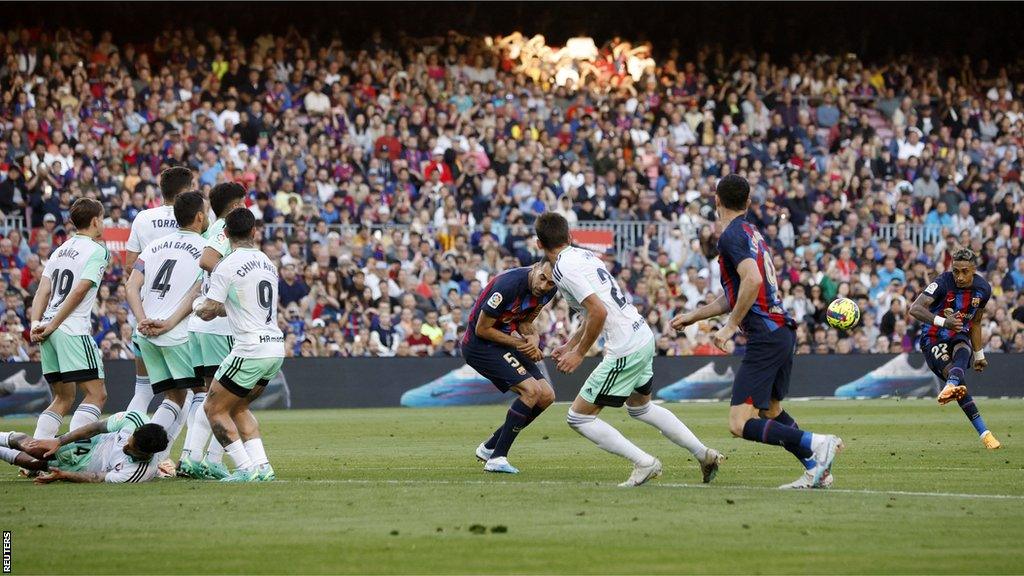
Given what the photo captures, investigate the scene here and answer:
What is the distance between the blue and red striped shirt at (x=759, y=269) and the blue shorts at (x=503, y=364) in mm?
2700

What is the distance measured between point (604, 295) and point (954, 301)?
660cm

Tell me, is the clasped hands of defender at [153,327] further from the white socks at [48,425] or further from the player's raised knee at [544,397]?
the player's raised knee at [544,397]

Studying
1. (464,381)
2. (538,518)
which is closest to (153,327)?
(538,518)

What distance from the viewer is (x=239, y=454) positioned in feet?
35.9

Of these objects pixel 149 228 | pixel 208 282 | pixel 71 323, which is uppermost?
pixel 149 228

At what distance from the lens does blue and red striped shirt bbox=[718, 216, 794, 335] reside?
33.7 ft

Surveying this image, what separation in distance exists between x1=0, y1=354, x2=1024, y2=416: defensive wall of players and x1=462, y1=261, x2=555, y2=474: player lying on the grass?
10919 millimetres

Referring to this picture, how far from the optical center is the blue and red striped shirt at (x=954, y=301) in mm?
15758

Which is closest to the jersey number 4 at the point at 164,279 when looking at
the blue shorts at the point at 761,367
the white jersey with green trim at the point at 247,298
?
the white jersey with green trim at the point at 247,298

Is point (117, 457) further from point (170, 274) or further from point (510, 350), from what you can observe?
point (510, 350)

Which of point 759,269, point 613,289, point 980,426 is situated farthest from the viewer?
point 980,426

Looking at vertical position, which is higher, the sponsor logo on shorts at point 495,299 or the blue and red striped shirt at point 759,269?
the blue and red striped shirt at point 759,269

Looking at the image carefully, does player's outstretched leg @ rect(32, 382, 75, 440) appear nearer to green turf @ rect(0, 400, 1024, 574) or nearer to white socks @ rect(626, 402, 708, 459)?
green turf @ rect(0, 400, 1024, 574)

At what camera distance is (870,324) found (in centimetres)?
2758
